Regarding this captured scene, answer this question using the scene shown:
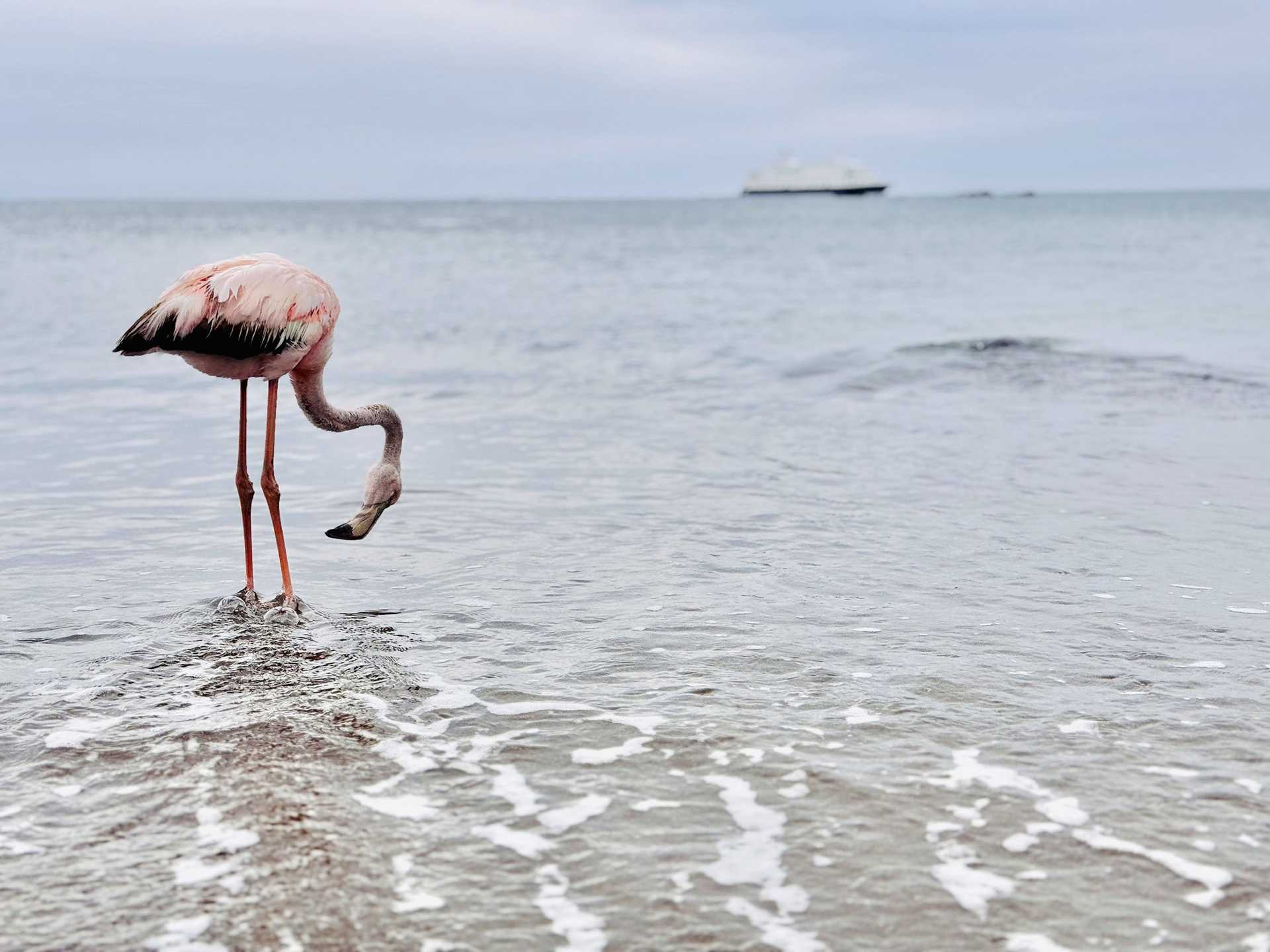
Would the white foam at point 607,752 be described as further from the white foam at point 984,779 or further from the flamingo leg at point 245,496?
the flamingo leg at point 245,496

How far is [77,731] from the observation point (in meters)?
5.26

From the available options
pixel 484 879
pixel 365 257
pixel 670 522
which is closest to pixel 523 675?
A: pixel 484 879

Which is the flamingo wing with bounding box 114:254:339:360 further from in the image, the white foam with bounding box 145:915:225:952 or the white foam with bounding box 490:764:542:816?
the white foam with bounding box 145:915:225:952

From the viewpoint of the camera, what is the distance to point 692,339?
78.0 ft

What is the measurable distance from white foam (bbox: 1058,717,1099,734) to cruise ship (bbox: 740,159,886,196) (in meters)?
182

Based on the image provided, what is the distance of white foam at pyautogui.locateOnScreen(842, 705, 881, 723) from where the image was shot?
5.32 metres

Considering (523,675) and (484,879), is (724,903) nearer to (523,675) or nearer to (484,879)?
(484,879)

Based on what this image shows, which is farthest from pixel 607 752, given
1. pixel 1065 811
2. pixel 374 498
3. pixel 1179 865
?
pixel 374 498

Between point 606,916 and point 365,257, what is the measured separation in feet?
186

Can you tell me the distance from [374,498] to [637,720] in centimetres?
250

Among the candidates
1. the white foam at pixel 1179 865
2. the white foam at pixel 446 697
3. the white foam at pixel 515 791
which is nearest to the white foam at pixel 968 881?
the white foam at pixel 1179 865

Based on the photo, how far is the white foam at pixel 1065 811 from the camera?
4.36 meters

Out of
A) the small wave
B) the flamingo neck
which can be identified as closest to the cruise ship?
the small wave

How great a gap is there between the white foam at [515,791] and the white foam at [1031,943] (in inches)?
64.2
